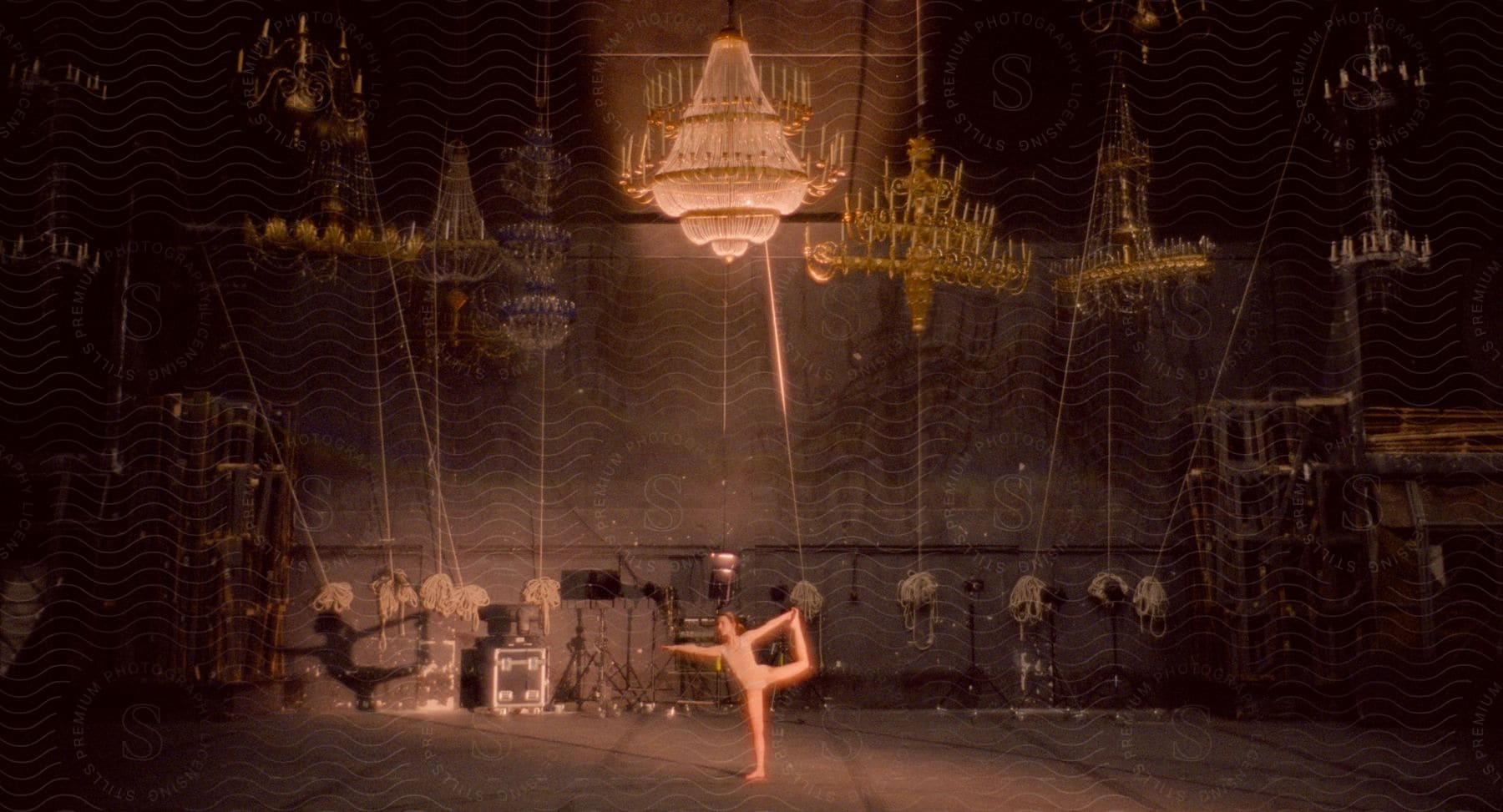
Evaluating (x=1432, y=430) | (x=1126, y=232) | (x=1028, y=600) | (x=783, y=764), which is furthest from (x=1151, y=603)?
(x=783, y=764)

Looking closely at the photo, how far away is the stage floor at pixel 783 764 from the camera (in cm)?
783

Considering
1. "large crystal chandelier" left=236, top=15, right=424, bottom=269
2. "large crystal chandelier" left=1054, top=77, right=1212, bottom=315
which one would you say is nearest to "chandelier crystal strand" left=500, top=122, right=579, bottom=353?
"large crystal chandelier" left=236, top=15, right=424, bottom=269

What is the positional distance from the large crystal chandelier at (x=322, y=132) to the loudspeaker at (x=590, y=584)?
3171 millimetres

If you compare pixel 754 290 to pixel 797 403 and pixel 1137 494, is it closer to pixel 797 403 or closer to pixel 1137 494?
pixel 797 403

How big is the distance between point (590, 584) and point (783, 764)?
3.16 metres

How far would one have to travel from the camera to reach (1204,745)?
10156 mm

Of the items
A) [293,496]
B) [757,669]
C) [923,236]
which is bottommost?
[757,669]

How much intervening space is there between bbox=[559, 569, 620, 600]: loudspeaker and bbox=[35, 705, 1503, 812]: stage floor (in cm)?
102

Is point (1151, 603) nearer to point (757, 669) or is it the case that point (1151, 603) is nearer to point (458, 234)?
point (757, 669)

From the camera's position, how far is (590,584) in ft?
38.8

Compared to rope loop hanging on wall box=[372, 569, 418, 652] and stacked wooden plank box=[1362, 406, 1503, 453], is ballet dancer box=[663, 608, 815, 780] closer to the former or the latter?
rope loop hanging on wall box=[372, 569, 418, 652]

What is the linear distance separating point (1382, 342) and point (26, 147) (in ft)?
37.9

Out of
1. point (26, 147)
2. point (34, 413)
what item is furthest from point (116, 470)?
point (26, 147)

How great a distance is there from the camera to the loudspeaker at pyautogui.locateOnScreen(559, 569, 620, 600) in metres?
11.9
